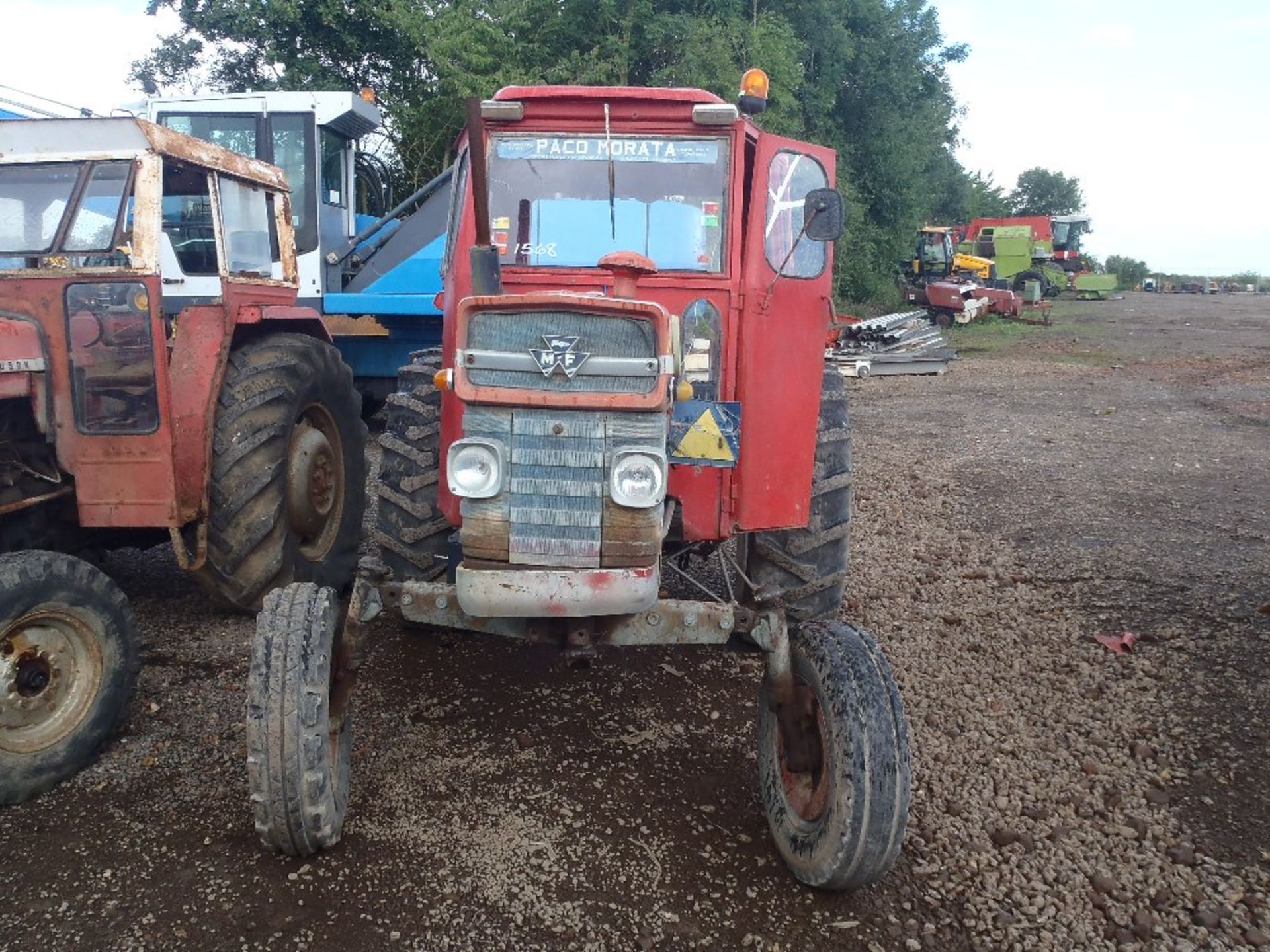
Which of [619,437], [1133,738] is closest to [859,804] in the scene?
[619,437]

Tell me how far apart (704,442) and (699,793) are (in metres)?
1.16

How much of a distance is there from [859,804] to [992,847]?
0.75m

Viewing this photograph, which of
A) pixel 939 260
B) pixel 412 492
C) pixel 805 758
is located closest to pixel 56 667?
pixel 412 492

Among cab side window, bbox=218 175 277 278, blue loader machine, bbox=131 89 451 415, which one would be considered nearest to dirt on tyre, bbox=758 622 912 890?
cab side window, bbox=218 175 277 278

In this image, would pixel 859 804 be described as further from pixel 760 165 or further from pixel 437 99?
pixel 437 99

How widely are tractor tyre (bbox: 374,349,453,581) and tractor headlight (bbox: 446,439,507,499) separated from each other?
50.6 inches

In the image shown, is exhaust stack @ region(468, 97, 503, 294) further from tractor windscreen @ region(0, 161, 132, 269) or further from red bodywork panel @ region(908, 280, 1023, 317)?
red bodywork panel @ region(908, 280, 1023, 317)

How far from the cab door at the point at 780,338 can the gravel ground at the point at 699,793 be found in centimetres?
91

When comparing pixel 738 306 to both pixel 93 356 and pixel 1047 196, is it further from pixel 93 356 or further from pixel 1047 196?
pixel 1047 196

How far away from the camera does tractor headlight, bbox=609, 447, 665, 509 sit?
2.76 m

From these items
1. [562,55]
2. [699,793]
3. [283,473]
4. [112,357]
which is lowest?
[699,793]

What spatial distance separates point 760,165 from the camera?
3660mm

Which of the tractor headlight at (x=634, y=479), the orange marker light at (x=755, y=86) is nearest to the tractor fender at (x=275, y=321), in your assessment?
the orange marker light at (x=755, y=86)

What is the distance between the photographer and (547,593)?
270 cm
